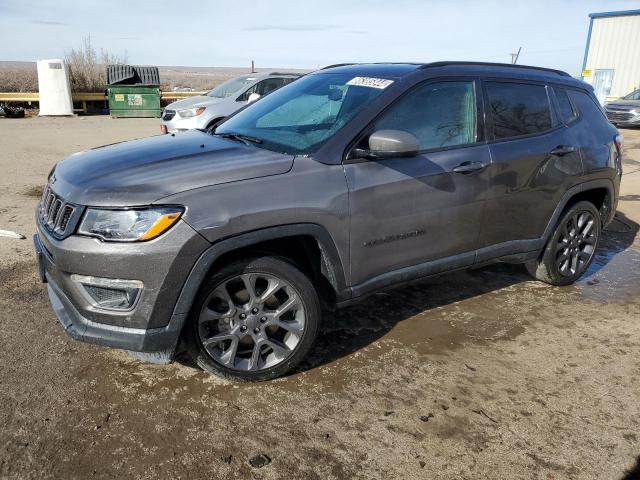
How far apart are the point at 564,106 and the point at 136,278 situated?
3.55 metres

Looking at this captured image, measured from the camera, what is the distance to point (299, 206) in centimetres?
285

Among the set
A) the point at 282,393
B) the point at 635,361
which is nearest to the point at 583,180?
the point at 635,361

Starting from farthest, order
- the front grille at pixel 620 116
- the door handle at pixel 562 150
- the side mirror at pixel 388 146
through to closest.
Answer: the front grille at pixel 620 116 < the door handle at pixel 562 150 < the side mirror at pixel 388 146

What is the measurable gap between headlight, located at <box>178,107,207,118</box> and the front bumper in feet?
28.2

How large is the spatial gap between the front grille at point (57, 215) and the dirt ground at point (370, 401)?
88cm

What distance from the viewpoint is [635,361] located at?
343 centimetres

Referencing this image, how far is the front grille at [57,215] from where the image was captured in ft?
8.80

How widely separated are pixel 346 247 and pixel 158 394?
1318 mm

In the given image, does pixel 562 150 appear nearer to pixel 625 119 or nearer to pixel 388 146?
pixel 388 146

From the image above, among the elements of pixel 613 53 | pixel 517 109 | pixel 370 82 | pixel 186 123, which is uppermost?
pixel 613 53

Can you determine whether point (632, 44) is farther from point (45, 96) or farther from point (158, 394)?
point (158, 394)

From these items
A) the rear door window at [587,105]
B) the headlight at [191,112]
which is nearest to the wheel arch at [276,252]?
the rear door window at [587,105]

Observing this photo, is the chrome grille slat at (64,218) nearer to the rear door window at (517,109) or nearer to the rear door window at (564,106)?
the rear door window at (517,109)

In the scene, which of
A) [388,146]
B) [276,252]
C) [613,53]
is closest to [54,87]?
[276,252]
